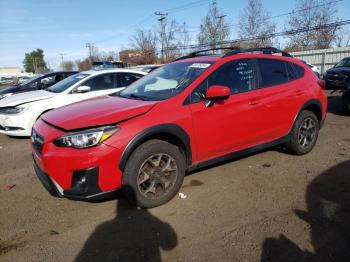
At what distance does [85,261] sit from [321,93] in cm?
469

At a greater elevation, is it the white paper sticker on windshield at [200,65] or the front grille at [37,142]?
the white paper sticker on windshield at [200,65]

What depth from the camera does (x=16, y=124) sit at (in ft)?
23.6

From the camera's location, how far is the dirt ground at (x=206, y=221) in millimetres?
2912

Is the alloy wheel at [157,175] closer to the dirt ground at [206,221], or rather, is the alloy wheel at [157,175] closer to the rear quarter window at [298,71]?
the dirt ground at [206,221]

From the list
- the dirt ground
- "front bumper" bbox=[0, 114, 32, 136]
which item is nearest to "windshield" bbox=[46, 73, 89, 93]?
"front bumper" bbox=[0, 114, 32, 136]

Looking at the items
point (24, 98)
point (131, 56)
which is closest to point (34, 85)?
point (24, 98)

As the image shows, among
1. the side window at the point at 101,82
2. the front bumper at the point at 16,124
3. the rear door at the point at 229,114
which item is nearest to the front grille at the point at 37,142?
the rear door at the point at 229,114

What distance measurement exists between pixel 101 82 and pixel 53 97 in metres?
1.27

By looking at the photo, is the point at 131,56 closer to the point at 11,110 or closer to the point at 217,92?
the point at 11,110

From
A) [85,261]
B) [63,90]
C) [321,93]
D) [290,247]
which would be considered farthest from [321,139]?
[63,90]

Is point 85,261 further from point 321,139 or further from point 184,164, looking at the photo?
point 321,139

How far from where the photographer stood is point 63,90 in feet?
25.8

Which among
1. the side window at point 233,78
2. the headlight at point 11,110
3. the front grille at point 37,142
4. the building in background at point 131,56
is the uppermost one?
the building in background at point 131,56

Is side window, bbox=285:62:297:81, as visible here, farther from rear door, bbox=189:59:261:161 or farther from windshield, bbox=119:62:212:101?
windshield, bbox=119:62:212:101
